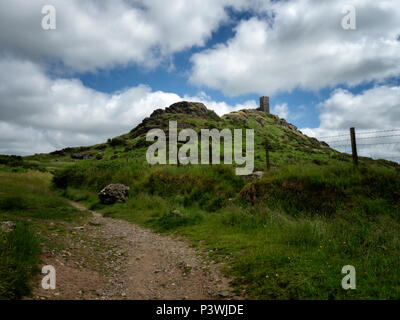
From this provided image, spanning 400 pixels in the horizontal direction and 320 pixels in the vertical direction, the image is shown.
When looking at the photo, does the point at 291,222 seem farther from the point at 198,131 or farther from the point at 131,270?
the point at 198,131

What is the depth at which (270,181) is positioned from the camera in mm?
11906

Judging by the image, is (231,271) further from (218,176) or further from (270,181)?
(218,176)

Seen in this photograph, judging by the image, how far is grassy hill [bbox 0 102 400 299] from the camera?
4.46 metres

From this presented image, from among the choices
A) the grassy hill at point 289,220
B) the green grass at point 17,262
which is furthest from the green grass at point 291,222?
the green grass at point 17,262

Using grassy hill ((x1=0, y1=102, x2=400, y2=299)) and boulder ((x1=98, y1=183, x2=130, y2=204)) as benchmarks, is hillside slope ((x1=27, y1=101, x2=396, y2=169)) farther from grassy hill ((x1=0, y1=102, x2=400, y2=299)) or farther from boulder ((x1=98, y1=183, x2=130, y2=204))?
grassy hill ((x1=0, y1=102, x2=400, y2=299))

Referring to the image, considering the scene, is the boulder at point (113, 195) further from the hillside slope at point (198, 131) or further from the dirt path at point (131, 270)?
the hillside slope at point (198, 131)

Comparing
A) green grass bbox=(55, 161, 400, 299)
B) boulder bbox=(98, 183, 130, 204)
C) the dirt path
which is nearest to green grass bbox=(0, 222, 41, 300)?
the dirt path

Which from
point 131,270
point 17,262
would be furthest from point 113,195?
point 17,262

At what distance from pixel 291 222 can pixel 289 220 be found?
62cm

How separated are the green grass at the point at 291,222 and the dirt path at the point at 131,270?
2.15ft

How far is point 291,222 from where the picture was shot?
7926mm

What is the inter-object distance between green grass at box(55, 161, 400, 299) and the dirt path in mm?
655

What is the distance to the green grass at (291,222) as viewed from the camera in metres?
4.43
